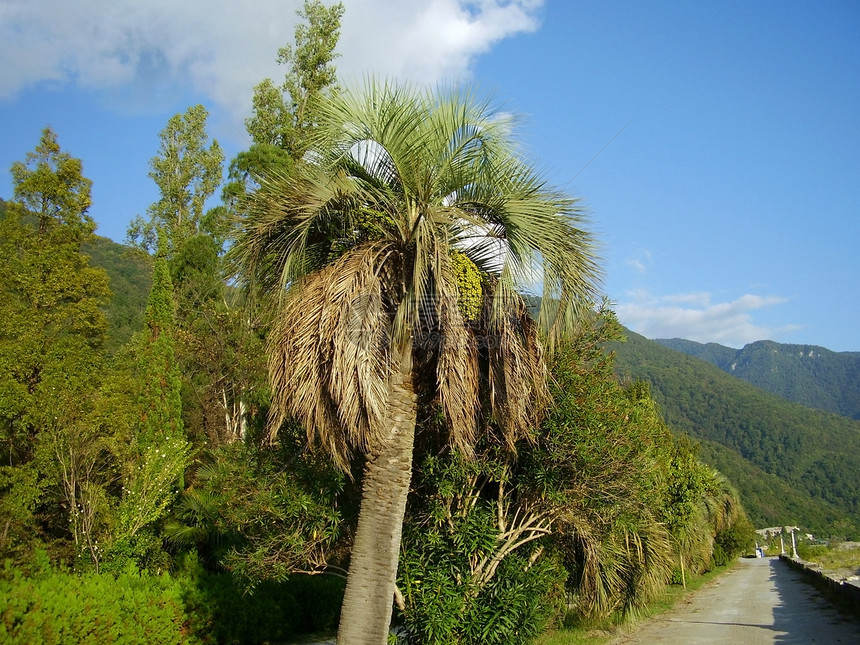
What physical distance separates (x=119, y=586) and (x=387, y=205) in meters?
6.62

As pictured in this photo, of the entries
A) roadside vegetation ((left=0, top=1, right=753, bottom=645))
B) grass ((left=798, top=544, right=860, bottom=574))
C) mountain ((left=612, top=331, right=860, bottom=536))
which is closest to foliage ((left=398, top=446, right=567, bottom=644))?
roadside vegetation ((left=0, top=1, right=753, bottom=645))

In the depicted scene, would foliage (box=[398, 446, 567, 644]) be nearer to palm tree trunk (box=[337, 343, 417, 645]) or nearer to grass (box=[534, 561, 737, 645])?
palm tree trunk (box=[337, 343, 417, 645])

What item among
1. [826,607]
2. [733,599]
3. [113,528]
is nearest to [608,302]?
[113,528]

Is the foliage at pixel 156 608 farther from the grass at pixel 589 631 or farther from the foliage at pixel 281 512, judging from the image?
the grass at pixel 589 631

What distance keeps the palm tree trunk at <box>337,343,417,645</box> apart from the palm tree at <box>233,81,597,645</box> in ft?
0.04

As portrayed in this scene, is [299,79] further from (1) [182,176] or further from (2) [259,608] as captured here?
(2) [259,608]

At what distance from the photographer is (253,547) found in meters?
7.87

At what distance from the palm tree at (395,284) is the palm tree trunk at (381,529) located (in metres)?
0.01

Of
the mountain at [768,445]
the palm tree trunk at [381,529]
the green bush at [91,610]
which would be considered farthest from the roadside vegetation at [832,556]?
the palm tree trunk at [381,529]

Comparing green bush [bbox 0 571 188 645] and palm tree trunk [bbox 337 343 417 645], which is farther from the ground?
palm tree trunk [bbox 337 343 417 645]

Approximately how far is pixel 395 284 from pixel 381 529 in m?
2.36

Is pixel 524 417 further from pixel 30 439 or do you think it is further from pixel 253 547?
pixel 30 439

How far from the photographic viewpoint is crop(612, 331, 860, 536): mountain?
261ft

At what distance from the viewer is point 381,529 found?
21.0 ft
